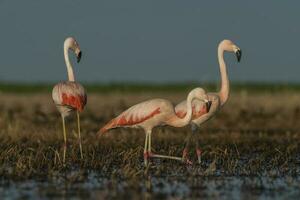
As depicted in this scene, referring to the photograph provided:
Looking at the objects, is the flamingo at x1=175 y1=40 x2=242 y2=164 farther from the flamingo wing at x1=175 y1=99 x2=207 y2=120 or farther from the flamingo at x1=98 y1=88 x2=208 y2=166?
the flamingo at x1=98 y1=88 x2=208 y2=166

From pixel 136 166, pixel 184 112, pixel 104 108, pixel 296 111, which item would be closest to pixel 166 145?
pixel 184 112

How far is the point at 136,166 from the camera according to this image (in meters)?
11.9

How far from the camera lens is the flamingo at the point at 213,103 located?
13086mm

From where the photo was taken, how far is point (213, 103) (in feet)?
43.7

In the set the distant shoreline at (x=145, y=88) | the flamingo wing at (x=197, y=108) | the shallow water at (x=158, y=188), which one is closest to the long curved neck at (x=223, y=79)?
the flamingo wing at (x=197, y=108)

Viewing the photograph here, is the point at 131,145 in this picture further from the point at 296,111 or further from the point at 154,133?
the point at 296,111

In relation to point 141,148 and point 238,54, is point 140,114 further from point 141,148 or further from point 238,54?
point 238,54

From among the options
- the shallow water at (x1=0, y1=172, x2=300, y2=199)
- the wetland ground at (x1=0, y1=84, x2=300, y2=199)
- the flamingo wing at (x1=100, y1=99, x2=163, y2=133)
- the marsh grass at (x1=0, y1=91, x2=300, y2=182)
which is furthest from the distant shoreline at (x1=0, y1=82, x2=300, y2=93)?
the shallow water at (x1=0, y1=172, x2=300, y2=199)

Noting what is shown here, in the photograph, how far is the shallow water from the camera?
941cm

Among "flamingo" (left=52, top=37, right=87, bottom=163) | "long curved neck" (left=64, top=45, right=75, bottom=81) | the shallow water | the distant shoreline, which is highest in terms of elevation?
the distant shoreline

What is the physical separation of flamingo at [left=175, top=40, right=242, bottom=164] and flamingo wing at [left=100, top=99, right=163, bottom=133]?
60cm

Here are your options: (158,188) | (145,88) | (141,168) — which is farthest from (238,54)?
(145,88)

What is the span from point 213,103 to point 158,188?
353 cm

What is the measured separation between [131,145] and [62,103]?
2.23 metres
